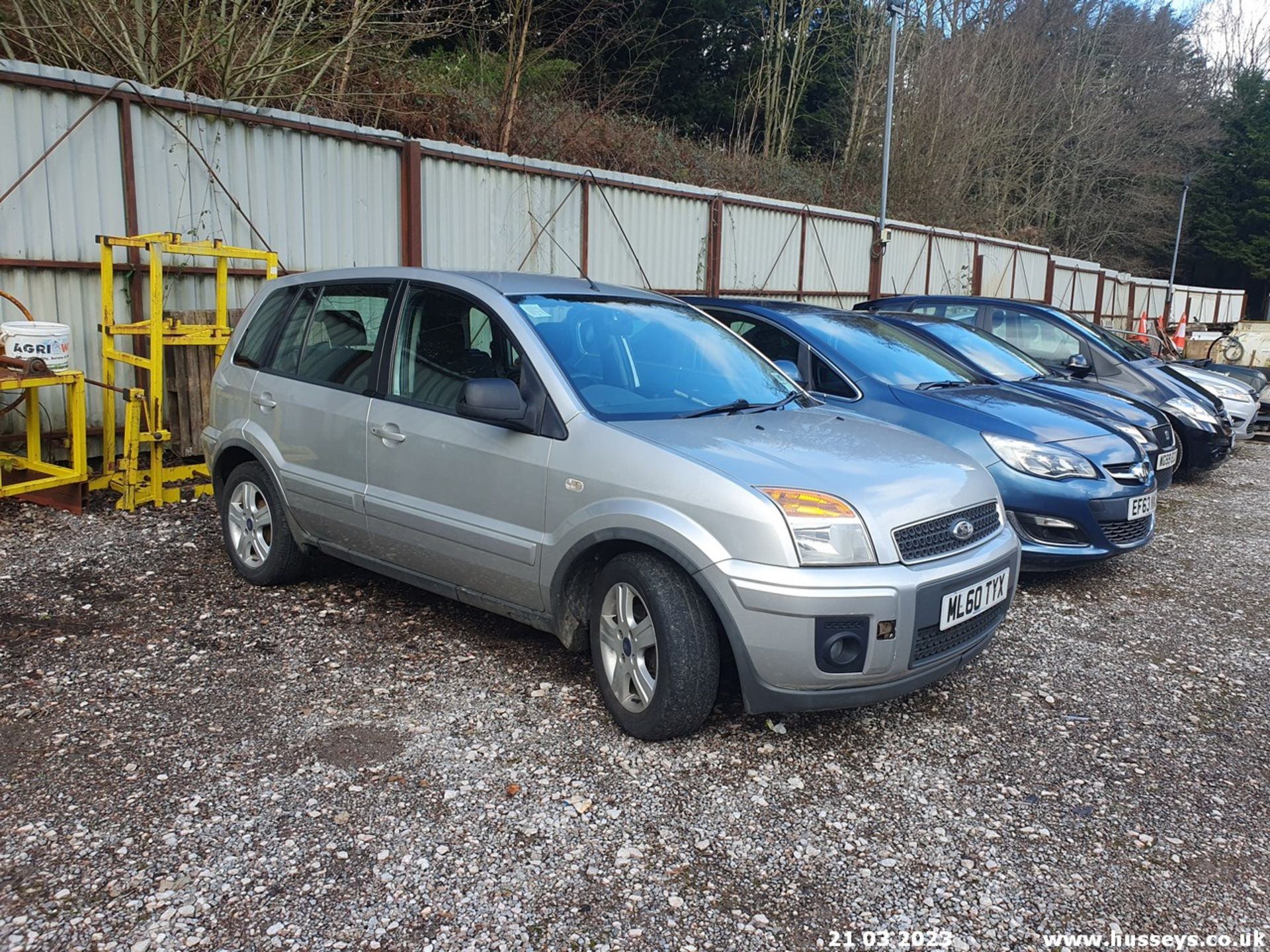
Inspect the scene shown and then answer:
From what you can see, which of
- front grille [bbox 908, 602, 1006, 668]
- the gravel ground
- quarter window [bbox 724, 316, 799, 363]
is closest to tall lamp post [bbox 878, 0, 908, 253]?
quarter window [bbox 724, 316, 799, 363]

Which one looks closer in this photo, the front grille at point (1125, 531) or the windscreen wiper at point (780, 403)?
the windscreen wiper at point (780, 403)

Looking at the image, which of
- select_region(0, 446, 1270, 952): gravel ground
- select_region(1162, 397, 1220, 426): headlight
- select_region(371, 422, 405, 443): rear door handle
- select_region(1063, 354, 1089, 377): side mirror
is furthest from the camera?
select_region(1162, 397, 1220, 426): headlight

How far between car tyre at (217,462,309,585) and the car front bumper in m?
2.50

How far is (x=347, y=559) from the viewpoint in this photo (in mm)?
4371

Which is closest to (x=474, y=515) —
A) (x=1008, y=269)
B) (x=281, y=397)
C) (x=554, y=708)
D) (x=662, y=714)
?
(x=554, y=708)

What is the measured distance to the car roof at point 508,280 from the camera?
13.4 ft

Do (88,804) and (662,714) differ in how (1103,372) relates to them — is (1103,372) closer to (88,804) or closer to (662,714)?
(662,714)

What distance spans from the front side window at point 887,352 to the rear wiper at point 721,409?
215cm

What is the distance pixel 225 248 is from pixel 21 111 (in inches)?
57.4

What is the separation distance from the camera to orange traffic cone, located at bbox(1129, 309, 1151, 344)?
48.6 feet

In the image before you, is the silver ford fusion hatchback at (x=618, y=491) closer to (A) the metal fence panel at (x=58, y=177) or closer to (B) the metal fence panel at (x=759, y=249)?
(A) the metal fence panel at (x=58, y=177)

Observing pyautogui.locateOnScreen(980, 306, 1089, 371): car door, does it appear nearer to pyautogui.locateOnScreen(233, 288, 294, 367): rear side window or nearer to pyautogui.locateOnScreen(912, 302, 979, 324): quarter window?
pyautogui.locateOnScreen(912, 302, 979, 324): quarter window

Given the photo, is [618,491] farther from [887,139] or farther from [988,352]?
[887,139]

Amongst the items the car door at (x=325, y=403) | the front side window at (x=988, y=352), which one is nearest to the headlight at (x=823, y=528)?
the car door at (x=325, y=403)
